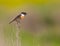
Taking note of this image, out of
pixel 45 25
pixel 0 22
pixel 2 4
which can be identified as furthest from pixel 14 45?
pixel 2 4

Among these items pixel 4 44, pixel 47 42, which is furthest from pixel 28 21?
pixel 4 44

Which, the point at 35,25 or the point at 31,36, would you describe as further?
the point at 35,25

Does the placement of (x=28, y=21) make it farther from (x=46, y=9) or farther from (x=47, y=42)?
(x=47, y=42)

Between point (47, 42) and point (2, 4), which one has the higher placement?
point (2, 4)

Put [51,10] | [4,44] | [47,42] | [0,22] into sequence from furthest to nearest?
[51,10] → [0,22] → [47,42] → [4,44]

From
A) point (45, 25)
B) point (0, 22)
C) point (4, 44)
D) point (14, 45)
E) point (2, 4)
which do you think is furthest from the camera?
point (2, 4)

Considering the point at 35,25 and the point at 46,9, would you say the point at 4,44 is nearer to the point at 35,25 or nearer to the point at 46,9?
the point at 35,25
